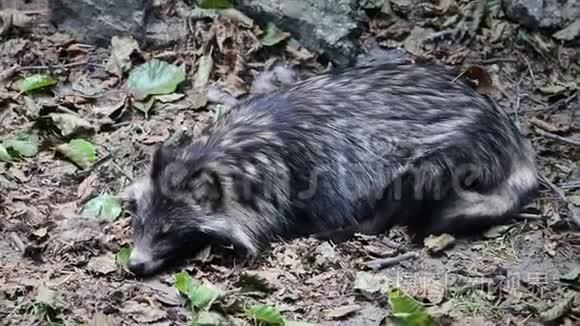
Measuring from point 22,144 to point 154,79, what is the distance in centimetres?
105

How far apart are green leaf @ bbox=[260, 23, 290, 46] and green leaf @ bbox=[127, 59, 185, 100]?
609 millimetres

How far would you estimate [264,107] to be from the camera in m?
6.17

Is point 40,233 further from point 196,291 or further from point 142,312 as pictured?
point 196,291

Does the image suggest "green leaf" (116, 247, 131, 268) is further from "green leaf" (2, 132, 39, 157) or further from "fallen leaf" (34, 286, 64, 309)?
"green leaf" (2, 132, 39, 157)

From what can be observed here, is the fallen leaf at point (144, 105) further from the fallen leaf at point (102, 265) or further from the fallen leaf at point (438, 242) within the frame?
the fallen leaf at point (438, 242)

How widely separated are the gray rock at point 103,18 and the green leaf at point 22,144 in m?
1.16

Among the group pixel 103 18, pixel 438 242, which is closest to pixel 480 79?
pixel 438 242

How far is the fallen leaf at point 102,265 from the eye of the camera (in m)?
5.43

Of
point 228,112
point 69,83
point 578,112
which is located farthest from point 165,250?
point 578,112

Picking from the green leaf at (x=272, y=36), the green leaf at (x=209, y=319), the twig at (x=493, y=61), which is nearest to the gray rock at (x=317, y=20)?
the green leaf at (x=272, y=36)

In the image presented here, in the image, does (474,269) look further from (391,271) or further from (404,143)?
(404,143)

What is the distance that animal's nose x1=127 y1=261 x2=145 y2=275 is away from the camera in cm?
543

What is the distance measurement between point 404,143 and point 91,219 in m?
1.82

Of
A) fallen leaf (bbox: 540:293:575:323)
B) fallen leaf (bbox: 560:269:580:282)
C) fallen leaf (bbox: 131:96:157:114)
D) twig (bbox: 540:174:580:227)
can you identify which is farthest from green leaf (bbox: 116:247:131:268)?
twig (bbox: 540:174:580:227)
